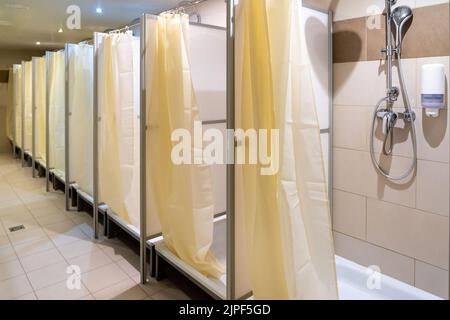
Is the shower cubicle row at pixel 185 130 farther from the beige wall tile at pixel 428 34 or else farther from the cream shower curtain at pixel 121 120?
the beige wall tile at pixel 428 34

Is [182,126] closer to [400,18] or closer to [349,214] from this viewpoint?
[349,214]

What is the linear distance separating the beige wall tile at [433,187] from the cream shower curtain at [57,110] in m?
3.78

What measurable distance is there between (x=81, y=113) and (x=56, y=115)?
3.36ft

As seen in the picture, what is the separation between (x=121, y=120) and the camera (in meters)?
2.51

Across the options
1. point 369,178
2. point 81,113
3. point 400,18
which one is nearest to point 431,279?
point 369,178

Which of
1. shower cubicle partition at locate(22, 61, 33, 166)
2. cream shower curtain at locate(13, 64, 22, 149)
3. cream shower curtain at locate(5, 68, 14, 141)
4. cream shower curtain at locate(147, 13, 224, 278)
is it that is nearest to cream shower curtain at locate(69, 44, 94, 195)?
cream shower curtain at locate(147, 13, 224, 278)

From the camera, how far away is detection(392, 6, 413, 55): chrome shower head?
65.1 inches

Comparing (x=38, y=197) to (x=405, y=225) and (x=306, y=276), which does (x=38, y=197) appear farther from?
(x=405, y=225)

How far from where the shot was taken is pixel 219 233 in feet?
7.75

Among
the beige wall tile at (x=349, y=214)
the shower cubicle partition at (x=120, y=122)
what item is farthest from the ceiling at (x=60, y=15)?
the beige wall tile at (x=349, y=214)

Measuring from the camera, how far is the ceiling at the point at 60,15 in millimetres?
3217

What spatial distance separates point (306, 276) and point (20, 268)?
201 cm

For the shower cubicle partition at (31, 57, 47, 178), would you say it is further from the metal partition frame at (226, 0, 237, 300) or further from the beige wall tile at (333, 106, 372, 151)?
the beige wall tile at (333, 106, 372, 151)
